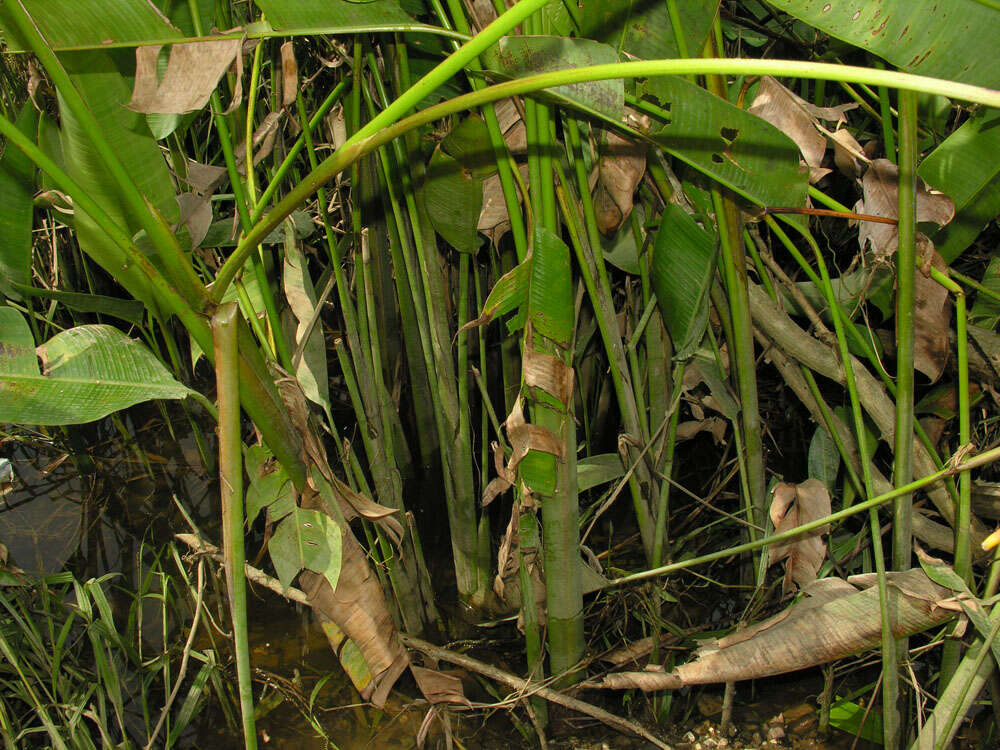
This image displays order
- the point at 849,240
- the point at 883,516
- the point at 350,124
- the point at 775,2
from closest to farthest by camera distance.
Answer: the point at 775,2 → the point at 350,124 → the point at 883,516 → the point at 849,240

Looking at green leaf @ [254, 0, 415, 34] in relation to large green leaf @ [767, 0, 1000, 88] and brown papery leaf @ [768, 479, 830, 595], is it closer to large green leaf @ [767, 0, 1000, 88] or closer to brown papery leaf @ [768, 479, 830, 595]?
large green leaf @ [767, 0, 1000, 88]

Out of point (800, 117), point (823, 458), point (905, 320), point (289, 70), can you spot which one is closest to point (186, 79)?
point (289, 70)

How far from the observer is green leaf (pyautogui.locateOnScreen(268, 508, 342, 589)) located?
71 cm

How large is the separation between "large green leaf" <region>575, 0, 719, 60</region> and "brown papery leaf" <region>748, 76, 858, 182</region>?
8 cm

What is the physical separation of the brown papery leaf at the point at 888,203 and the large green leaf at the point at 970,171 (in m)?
0.04

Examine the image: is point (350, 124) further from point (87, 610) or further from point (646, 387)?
point (87, 610)

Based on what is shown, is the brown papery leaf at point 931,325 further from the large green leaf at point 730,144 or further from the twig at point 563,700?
the twig at point 563,700

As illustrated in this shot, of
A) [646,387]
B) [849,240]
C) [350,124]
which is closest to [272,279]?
[350,124]

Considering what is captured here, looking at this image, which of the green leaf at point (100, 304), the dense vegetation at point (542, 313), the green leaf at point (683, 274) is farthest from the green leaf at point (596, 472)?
the green leaf at point (100, 304)

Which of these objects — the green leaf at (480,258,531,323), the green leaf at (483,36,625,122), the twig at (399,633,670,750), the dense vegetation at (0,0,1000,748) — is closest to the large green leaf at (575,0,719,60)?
the dense vegetation at (0,0,1000,748)

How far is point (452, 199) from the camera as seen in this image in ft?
2.60

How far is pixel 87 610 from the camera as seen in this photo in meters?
0.88

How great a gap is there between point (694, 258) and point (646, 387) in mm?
Answer: 253

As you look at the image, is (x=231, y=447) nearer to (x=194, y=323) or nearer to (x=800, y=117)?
(x=194, y=323)
